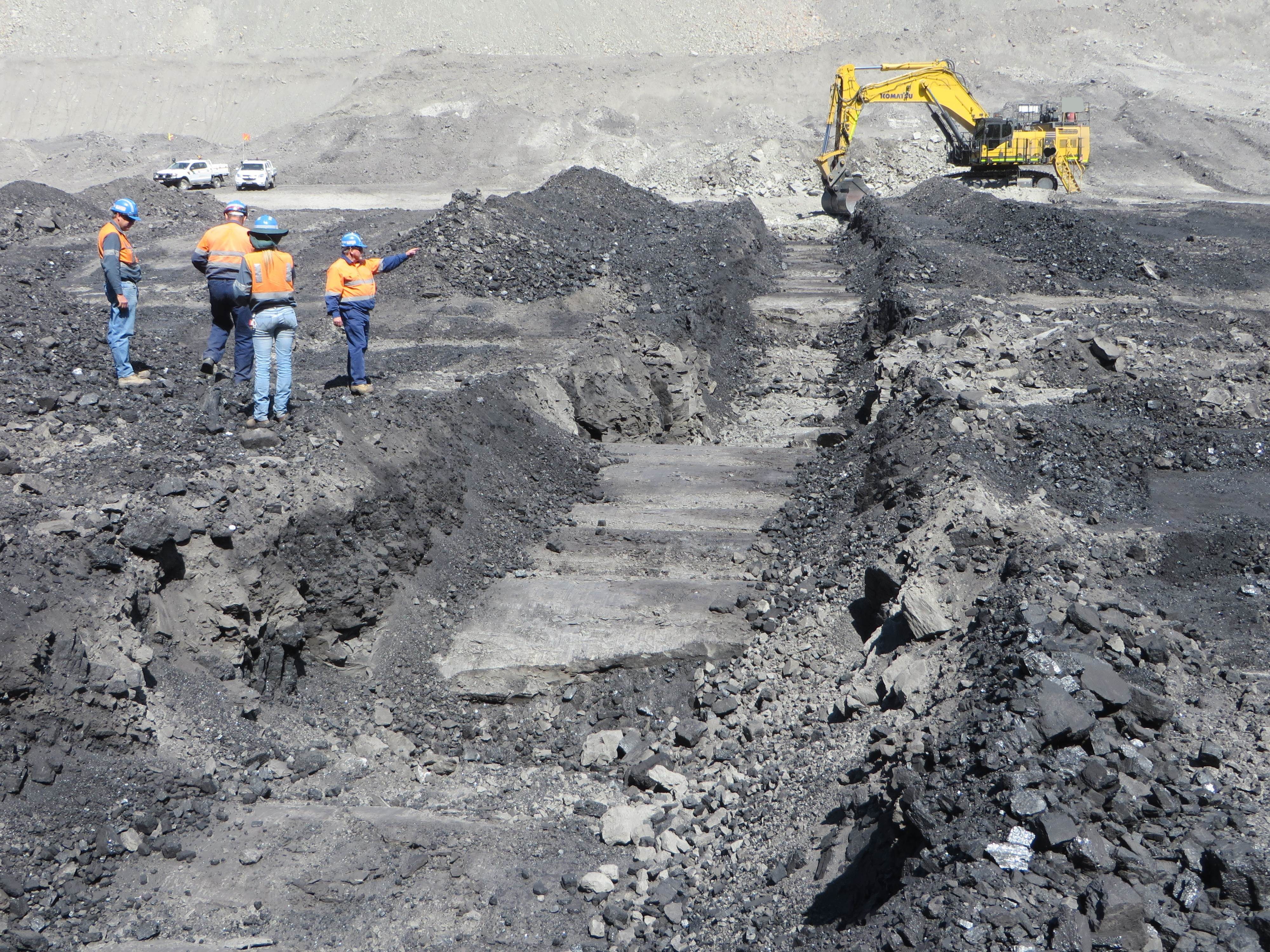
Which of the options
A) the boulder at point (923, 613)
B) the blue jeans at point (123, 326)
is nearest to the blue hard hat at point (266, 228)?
the blue jeans at point (123, 326)

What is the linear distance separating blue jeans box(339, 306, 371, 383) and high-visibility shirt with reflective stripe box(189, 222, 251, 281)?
1.06m

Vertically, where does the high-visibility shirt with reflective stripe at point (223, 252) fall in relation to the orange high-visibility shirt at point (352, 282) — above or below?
above

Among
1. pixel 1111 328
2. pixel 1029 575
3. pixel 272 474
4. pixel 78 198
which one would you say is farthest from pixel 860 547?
pixel 78 198

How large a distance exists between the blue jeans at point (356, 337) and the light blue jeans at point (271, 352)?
2.83 ft

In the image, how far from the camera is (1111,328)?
14.3 m

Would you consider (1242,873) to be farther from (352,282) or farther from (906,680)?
(352,282)

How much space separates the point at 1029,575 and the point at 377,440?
5752 millimetres

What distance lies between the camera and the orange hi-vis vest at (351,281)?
9.98 meters

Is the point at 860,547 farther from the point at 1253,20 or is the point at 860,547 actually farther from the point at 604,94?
the point at 1253,20

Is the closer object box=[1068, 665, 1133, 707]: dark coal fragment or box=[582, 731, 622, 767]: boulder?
box=[1068, 665, 1133, 707]: dark coal fragment

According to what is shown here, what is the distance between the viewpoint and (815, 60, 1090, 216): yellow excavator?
2644cm

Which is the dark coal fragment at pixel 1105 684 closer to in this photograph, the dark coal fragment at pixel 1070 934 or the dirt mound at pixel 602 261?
the dark coal fragment at pixel 1070 934

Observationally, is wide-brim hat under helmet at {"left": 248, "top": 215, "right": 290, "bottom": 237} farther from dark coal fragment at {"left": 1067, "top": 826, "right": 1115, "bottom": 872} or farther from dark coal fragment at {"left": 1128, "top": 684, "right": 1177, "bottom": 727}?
dark coal fragment at {"left": 1067, "top": 826, "right": 1115, "bottom": 872}

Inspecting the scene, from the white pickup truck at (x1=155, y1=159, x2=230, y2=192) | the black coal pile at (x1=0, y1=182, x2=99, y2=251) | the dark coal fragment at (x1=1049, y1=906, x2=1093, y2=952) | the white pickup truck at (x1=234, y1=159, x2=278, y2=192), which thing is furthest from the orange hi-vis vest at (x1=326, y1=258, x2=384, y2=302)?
the white pickup truck at (x1=234, y1=159, x2=278, y2=192)
